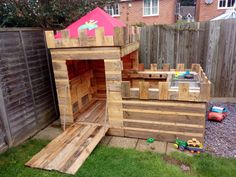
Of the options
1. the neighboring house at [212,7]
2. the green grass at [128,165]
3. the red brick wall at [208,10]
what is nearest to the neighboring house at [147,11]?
the red brick wall at [208,10]

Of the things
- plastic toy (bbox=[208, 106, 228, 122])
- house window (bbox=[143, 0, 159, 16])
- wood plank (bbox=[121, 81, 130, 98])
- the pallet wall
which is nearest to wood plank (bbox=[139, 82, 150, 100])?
the pallet wall

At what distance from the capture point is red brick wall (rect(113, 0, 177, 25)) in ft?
50.2

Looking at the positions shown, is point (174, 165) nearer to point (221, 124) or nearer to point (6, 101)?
point (221, 124)

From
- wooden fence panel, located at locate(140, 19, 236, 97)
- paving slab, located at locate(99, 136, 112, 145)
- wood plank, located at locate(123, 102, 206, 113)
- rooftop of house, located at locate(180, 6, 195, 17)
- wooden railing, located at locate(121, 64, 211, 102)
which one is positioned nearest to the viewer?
wooden railing, located at locate(121, 64, 211, 102)

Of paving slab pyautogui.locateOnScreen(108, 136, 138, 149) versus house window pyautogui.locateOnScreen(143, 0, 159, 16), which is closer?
paving slab pyautogui.locateOnScreen(108, 136, 138, 149)

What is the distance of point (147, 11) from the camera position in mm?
15906

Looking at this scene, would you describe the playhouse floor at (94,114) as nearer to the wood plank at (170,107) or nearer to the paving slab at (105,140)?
the paving slab at (105,140)

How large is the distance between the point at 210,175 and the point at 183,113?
97 centimetres

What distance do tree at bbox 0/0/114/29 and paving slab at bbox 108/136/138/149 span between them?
2.94m

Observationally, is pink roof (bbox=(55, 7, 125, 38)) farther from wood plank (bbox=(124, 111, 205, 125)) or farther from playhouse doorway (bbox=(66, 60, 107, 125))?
wood plank (bbox=(124, 111, 205, 125))

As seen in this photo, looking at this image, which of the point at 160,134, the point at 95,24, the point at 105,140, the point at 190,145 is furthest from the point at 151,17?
the point at 190,145

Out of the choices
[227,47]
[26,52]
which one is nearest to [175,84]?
[227,47]

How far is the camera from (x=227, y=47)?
492 centimetres

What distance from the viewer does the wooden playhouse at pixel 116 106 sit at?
3000 mm
